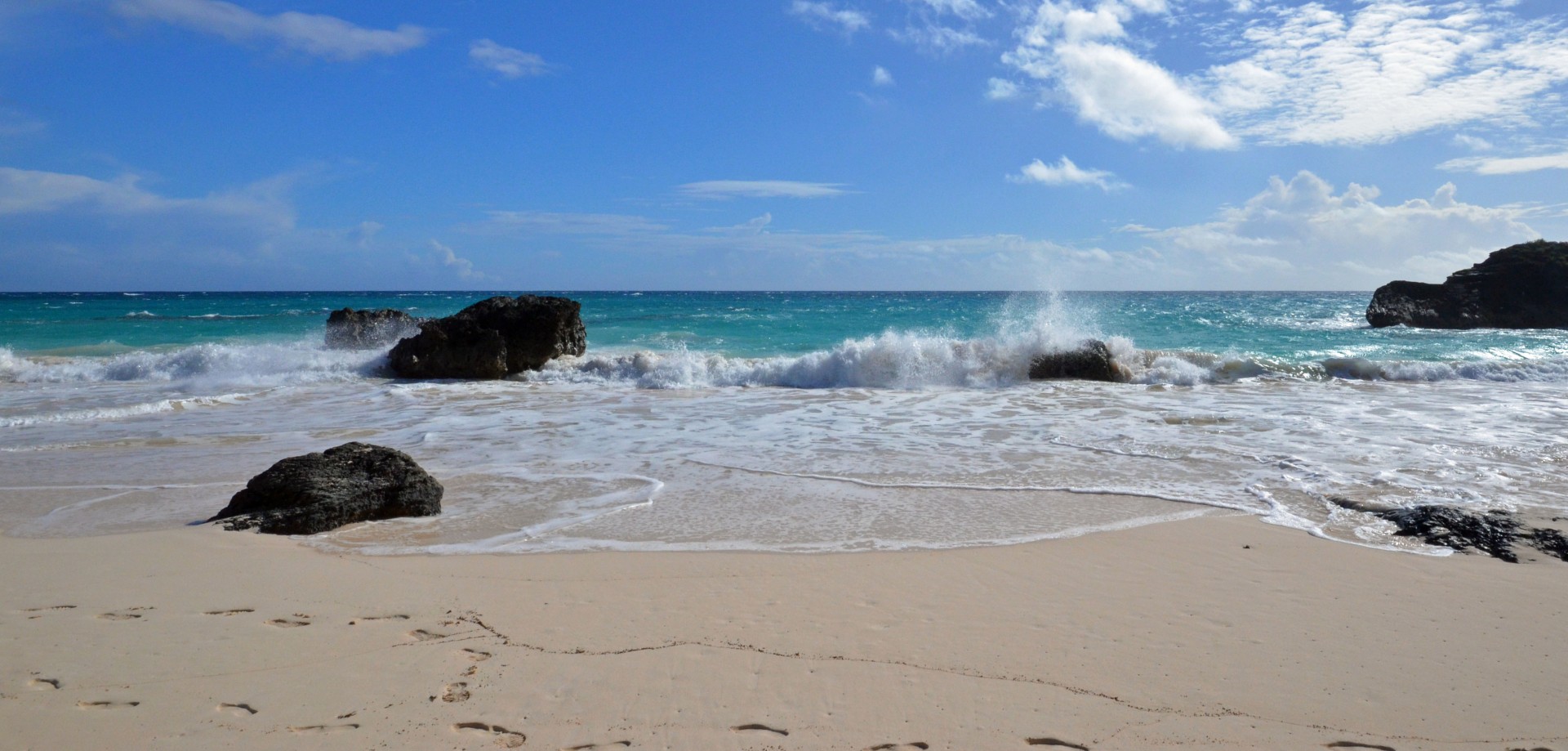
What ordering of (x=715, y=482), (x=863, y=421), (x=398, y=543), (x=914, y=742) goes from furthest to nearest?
(x=863, y=421) < (x=715, y=482) < (x=398, y=543) < (x=914, y=742)

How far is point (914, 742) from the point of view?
260cm

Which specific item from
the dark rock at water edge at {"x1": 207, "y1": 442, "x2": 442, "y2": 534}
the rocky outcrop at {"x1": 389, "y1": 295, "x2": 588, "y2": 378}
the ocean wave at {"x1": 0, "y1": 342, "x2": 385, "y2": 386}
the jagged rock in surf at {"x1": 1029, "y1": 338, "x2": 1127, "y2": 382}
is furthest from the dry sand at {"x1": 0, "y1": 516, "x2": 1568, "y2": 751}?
the ocean wave at {"x1": 0, "y1": 342, "x2": 385, "y2": 386}

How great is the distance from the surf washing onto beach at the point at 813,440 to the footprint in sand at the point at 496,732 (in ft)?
6.86

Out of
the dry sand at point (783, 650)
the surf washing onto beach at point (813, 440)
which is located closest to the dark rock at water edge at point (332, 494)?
the surf washing onto beach at point (813, 440)

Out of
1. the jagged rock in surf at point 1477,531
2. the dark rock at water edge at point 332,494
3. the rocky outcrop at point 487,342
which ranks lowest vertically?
the jagged rock in surf at point 1477,531

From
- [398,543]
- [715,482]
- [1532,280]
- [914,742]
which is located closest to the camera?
[914,742]

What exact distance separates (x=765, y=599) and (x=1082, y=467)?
13.4 feet

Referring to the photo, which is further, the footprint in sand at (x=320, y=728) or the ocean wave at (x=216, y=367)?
the ocean wave at (x=216, y=367)

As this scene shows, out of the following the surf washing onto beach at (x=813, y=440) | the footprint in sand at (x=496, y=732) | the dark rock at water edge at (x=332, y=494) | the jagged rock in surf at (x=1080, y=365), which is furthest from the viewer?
the jagged rock in surf at (x=1080, y=365)

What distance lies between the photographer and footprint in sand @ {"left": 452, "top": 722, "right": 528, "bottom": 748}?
2.59 m

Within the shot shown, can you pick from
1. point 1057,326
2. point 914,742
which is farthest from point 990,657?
point 1057,326

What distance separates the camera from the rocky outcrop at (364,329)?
17797 mm

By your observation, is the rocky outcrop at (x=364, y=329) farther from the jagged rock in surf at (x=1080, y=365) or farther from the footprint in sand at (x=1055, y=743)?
the footprint in sand at (x=1055, y=743)

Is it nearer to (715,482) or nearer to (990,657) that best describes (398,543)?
(715,482)
